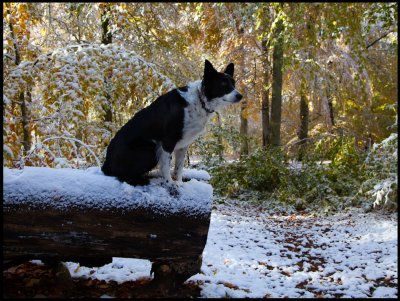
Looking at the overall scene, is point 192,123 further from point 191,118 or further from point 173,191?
point 173,191

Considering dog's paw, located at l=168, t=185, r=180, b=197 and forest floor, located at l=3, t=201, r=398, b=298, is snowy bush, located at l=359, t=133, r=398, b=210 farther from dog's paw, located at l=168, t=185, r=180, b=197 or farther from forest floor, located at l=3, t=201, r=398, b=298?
dog's paw, located at l=168, t=185, r=180, b=197

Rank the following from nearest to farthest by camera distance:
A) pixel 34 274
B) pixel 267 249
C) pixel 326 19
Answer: pixel 34 274, pixel 326 19, pixel 267 249

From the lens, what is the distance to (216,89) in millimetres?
3539

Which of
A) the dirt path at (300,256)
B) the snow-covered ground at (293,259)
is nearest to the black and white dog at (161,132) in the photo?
the snow-covered ground at (293,259)

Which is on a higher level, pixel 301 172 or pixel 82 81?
pixel 82 81

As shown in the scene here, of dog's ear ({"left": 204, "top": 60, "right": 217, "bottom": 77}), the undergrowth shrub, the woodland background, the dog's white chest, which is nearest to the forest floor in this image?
the undergrowth shrub

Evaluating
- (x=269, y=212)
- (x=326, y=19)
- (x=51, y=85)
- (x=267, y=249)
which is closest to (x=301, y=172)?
(x=269, y=212)

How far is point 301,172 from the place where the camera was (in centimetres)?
1004

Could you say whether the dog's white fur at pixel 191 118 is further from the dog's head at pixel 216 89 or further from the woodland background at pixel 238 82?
the woodland background at pixel 238 82

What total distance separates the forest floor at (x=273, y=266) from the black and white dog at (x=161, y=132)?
1.11m

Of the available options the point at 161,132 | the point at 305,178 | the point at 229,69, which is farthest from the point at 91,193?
the point at 305,178

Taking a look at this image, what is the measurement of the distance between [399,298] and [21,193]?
3.79 metres

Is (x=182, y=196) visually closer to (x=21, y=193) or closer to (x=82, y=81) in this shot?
(x=21, y=193)

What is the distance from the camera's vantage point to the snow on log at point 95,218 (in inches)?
108
